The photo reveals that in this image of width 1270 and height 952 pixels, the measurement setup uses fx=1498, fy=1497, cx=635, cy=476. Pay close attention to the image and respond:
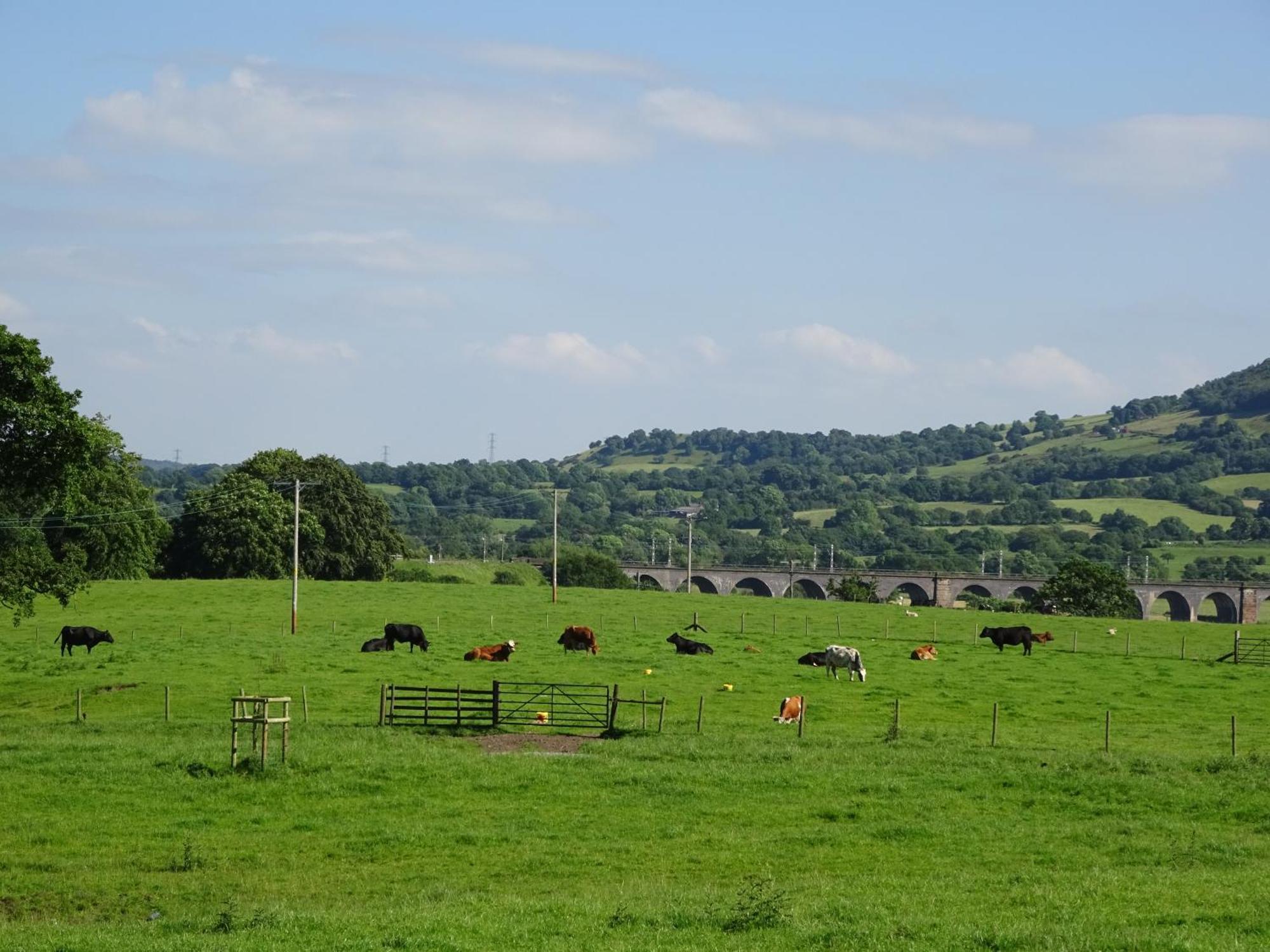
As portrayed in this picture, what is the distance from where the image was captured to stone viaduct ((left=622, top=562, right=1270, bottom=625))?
164 m

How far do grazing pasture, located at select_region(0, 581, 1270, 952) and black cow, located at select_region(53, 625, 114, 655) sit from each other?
9.03 ft

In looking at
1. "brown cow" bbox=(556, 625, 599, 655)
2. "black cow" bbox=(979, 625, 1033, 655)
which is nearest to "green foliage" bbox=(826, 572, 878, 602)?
"black cow" bbox=(979, 625, 1033, 655)

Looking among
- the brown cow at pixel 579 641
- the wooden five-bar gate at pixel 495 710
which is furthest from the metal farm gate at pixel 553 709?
the brown cow at pixel 579 641

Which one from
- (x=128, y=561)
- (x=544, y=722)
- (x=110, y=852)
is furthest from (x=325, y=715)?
(x=128, y=561)

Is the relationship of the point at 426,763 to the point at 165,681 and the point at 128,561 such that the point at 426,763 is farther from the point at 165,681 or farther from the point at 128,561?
the point at 128,561

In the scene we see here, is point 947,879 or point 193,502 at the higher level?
point 193,502

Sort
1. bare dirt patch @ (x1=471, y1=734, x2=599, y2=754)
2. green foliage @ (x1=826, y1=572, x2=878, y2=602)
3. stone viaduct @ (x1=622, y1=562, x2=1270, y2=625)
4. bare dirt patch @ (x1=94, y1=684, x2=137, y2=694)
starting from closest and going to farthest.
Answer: bare dirt patch @ (x1=471, y1=734, x2=599, y2=754), bare dirt patch @ (x1=94, y1=684, x2=137, y2=694), green foliage @ (x1=826, y1=572, x2=878, y2=602), stone viaduct @ (x1=622, y1=562, x2=1270, y2=625)

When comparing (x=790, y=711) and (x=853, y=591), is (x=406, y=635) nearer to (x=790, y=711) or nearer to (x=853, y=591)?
(x=790, y=711)

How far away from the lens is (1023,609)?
12550 cm

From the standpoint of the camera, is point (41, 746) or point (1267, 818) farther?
point (41, 746)

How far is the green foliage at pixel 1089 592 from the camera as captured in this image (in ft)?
363

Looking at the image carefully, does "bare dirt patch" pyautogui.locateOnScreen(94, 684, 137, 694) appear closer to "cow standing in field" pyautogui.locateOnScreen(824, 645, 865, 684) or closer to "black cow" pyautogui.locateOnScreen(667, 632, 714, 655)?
"black cow" pyautogui.locateOnScreen(667, 632, 714, 655)

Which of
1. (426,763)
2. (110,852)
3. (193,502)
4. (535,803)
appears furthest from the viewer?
(193,502)

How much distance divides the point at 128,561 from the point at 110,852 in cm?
7125
